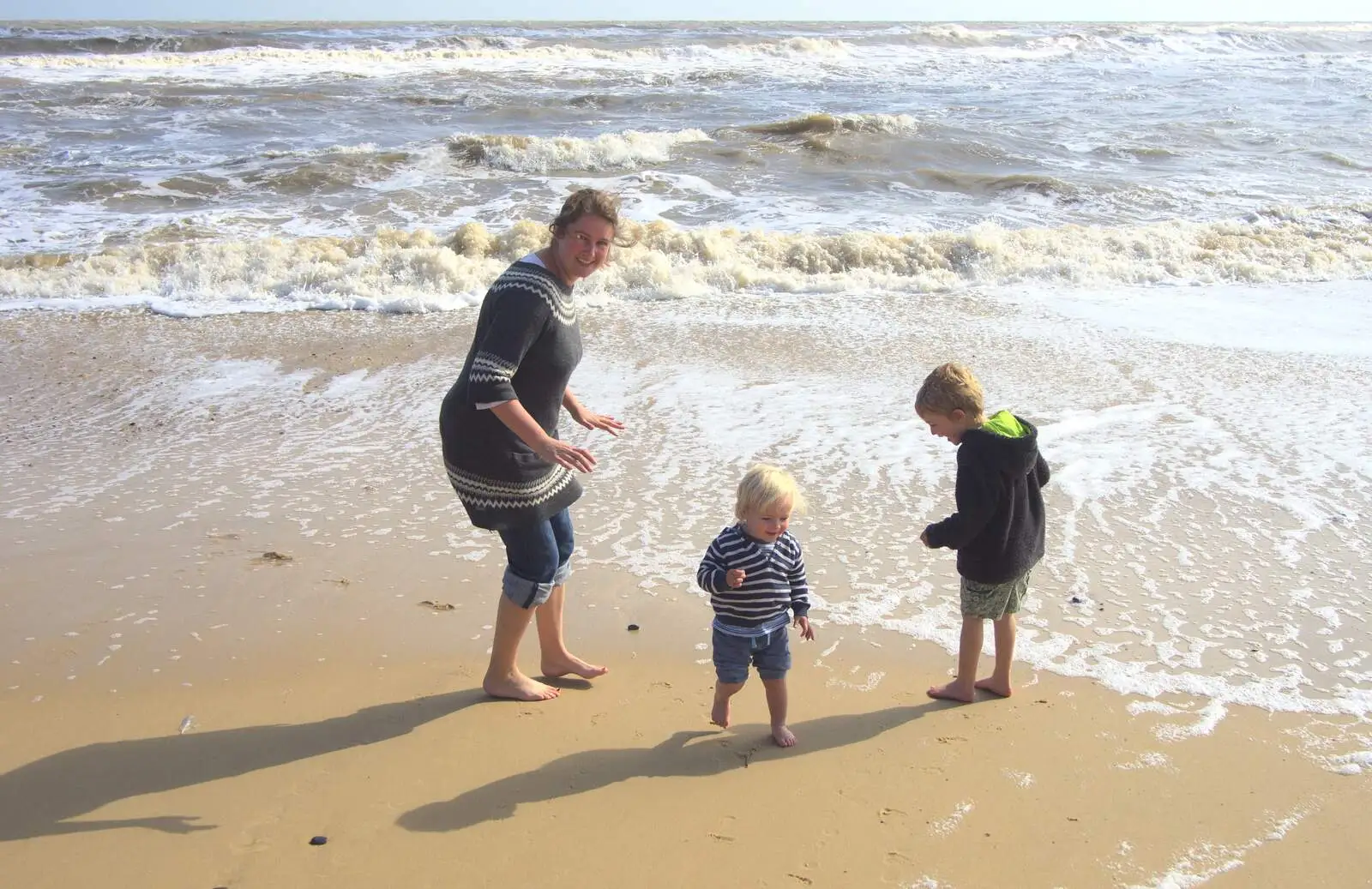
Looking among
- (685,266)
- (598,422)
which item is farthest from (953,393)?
(685,266)

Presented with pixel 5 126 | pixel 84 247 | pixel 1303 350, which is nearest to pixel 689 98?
pixel 5 126

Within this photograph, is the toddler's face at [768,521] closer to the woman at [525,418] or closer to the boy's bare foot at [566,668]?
the woman at [525,418]

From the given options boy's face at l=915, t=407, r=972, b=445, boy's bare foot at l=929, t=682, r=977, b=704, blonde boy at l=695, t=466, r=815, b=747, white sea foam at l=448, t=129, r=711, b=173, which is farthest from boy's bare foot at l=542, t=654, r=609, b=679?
white sea foam at l=448, t=129, r=711, b=173

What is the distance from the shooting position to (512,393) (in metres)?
2.85

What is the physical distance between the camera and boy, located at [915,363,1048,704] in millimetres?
3100

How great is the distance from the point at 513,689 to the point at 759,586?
91cm

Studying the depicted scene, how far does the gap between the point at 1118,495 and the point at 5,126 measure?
2235 centimetres

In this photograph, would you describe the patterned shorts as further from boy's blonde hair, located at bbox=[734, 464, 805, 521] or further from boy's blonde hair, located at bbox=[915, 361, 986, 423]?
boy's blonde hair, located at bbox=[734, 464, 805, 521]

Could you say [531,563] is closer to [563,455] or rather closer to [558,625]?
[558,625]

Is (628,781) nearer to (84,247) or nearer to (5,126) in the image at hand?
(84,247)

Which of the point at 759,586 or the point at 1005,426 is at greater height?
the point at 1005,426

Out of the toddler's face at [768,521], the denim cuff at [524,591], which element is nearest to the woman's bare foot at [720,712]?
the toddler's face at [768,521]

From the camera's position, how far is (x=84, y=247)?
1109 centimetres

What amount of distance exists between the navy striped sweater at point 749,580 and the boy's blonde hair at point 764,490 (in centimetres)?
10
